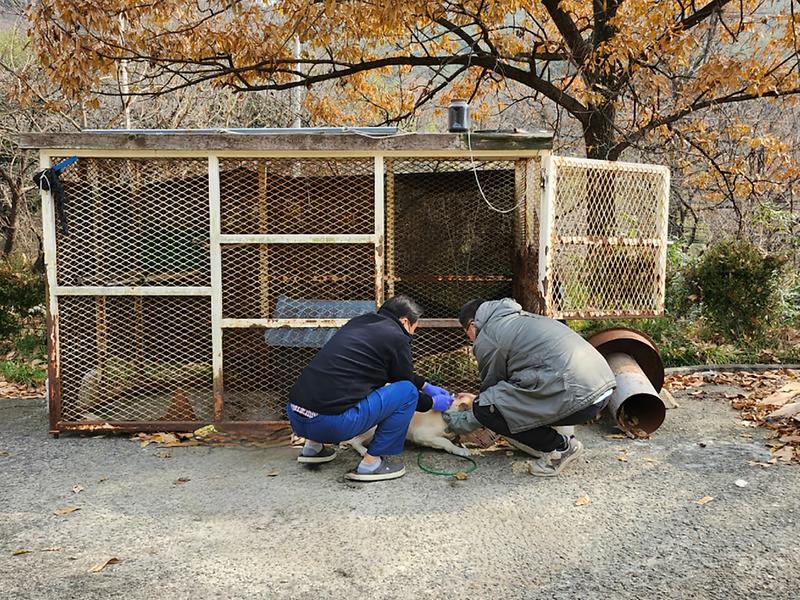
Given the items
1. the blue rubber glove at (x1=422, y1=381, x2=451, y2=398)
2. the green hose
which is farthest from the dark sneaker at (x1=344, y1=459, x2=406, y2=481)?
the blue rubber glove at (x1=422, y1=381, x2=451, y2=398)

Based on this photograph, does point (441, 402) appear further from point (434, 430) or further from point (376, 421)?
point (376, 421)

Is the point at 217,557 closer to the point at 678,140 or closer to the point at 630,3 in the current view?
the point at 630,3

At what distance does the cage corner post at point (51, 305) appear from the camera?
580 centimetres

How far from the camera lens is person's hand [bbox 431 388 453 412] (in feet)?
17.7

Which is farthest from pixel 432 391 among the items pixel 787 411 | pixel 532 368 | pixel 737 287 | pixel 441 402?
pixel 737 287

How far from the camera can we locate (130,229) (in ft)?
20.1

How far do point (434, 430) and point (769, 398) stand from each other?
3.44m

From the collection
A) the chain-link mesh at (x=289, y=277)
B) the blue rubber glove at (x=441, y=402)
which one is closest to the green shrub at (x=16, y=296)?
the chain-link mesh at (x=289, y=277)

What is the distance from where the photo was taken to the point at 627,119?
11.1 meters

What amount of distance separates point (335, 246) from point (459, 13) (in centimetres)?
383

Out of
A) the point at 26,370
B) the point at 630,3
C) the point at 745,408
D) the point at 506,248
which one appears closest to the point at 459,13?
the point at 630,3

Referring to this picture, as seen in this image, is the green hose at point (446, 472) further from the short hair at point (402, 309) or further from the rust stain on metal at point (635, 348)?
the rust stain on metal at point (635, 348)

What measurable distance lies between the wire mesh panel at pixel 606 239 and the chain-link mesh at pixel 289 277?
5.98ft

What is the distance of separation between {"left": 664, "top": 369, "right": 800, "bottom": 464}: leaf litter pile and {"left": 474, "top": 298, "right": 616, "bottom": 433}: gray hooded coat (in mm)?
1675
